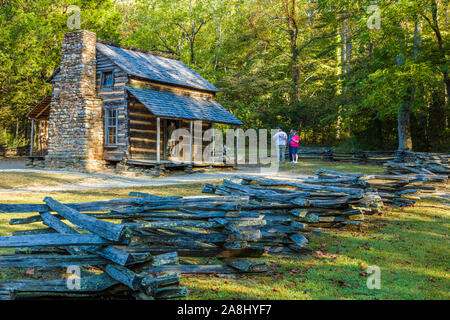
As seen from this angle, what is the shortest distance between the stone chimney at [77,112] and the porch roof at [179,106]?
248 cm

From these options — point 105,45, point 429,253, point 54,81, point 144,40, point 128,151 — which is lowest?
point 429,253

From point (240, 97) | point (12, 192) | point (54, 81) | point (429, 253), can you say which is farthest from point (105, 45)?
point (429, 253)

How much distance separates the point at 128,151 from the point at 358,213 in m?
13.0

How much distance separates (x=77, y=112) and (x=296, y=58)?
20.4 metres

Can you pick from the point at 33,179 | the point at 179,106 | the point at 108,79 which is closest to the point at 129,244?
the point at 33,179

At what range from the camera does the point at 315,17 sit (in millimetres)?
33781

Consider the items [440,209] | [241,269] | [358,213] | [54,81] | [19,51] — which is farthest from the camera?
[19,51]

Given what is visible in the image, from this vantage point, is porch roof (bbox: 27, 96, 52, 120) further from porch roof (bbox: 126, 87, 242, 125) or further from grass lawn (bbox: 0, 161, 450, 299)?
grass lawn (bbox: 0, 161, 450, 299)

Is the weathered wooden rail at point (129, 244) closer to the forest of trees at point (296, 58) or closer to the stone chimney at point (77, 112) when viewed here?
the stone chimney at point (77, 112)

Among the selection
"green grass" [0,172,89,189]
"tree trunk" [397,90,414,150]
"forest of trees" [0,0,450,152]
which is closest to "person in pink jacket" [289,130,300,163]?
"forest of trees" [0,0,450,152]

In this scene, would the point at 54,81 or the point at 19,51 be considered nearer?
the point at 54,81

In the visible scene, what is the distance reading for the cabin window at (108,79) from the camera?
18.7 meters

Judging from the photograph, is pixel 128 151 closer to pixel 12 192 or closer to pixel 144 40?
pixel 12 192

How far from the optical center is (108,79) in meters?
18.9
